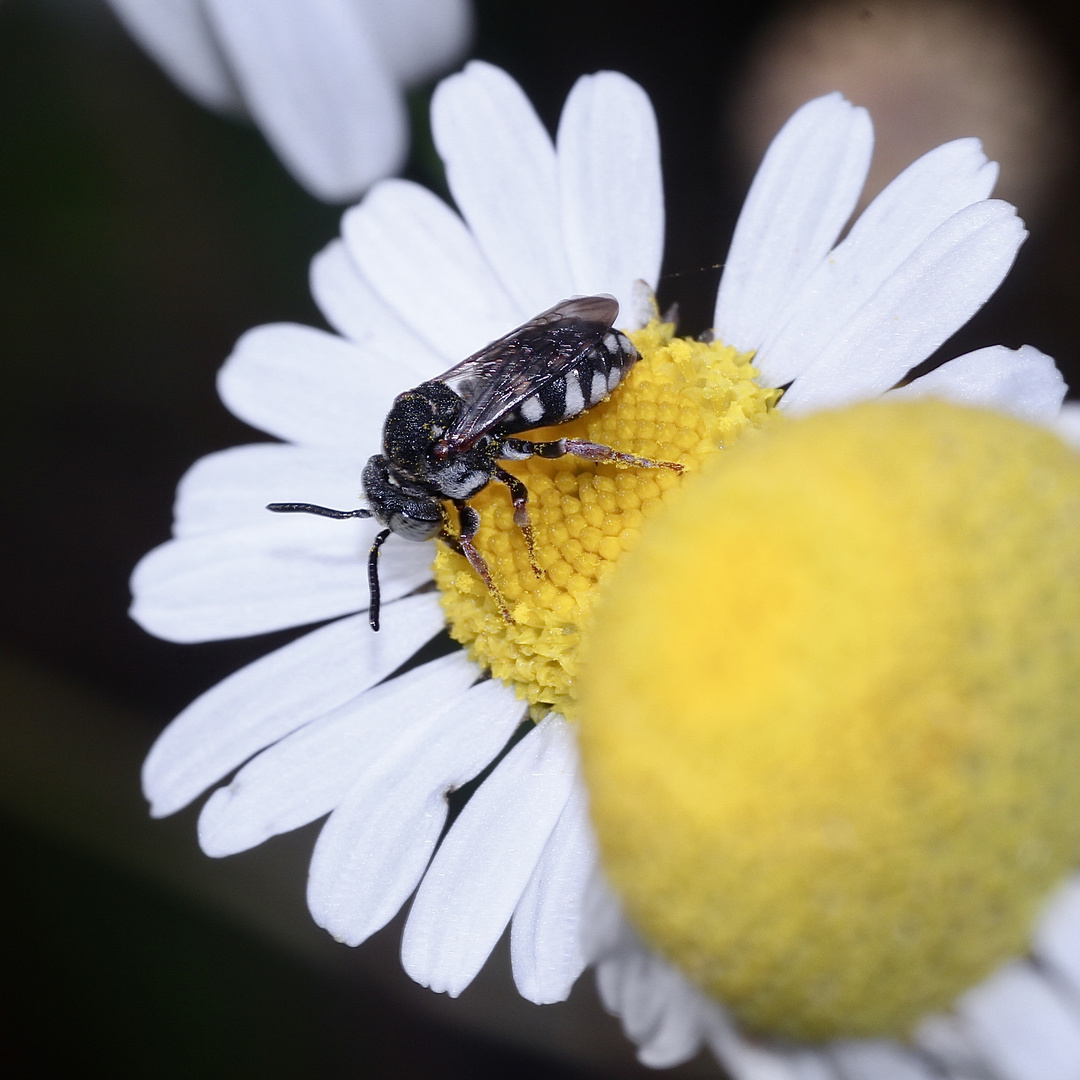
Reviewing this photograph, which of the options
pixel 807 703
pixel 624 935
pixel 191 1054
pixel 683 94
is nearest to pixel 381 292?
pixel 683 94

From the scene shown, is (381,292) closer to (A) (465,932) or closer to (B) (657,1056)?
(A) (465,932)

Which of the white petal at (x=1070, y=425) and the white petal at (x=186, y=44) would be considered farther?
the white petal at (x=186, y=44)

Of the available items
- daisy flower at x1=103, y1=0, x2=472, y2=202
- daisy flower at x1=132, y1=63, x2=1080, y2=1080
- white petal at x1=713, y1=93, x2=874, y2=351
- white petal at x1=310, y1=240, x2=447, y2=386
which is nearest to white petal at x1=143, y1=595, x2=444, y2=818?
daisy flower at x1=132, y1=63, x2=1080, y2=1080

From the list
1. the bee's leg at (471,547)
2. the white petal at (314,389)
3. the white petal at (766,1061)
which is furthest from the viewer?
the white petal at (314,389)

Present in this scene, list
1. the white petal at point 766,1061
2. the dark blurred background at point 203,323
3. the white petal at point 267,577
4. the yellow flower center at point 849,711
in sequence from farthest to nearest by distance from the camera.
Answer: the dark blurred background at point 203,323, the white petal at point 267,577, the white petal at point 766,1061, the yellow flower center at point 849,711

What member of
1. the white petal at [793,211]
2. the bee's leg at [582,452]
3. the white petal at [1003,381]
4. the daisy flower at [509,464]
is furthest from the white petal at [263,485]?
the white petal at [1003,381]

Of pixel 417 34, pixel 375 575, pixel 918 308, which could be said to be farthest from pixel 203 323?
pixel 918 308

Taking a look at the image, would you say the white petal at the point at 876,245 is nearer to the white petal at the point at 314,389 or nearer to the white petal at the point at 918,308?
the white petal at the point at 918,308

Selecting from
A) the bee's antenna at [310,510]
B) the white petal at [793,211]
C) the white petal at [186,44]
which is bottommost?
the bee's antenna at [310,510]

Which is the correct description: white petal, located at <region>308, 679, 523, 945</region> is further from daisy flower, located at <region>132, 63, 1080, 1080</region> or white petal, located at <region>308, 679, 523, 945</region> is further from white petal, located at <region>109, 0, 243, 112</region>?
white petal, located at <region>109, 0, 243, 112</region>
